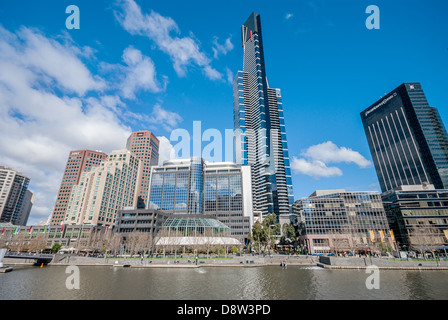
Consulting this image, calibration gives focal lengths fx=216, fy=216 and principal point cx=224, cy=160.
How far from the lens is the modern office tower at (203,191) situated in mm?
153375

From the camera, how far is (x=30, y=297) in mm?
30906

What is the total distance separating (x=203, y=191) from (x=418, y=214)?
125295mm

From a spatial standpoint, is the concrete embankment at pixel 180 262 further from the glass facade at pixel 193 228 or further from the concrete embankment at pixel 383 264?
the glass facade at pixel 193 228

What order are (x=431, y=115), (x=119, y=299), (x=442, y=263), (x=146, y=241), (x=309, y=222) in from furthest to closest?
(x=431, y=115)
(x=309, y=222)
(x=146, y=241)
(x=442, y=263)
(x=119, y=299)

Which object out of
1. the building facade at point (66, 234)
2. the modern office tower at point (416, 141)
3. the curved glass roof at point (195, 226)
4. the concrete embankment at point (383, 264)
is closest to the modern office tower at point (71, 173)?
the building facade at point (66, 234)

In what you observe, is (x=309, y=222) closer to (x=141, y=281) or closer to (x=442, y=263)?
(x=442, y=263)

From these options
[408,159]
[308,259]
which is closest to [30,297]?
[308,259]

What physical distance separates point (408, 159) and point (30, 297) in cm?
23924

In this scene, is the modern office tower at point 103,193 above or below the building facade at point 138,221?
above

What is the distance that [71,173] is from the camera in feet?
624

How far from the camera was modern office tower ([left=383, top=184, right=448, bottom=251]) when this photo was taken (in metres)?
101

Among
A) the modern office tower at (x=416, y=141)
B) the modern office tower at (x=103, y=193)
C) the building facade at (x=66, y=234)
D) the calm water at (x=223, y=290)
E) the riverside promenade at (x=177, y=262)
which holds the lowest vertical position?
the calm water at (x=223, y=290)

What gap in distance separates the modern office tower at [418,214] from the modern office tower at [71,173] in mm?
217012

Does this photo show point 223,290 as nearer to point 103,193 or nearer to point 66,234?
point 103,193
